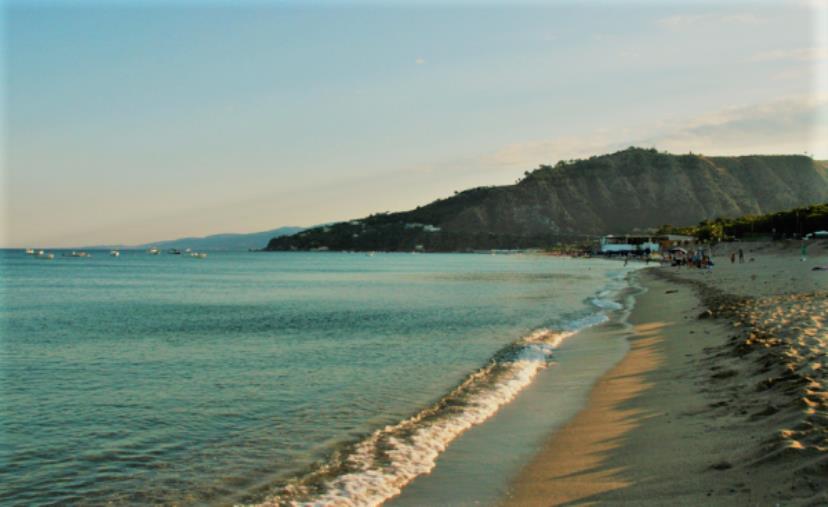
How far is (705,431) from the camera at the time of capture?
7.32 meters

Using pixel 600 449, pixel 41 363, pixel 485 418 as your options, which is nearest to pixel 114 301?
pixel 41 363

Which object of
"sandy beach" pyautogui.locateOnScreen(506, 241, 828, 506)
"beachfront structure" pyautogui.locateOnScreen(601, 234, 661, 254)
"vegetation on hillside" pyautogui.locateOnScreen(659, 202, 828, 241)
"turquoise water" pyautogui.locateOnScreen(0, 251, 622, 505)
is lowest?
"turquoise water" pyautogui.locateOnScreen(0, 251, 622, 505)

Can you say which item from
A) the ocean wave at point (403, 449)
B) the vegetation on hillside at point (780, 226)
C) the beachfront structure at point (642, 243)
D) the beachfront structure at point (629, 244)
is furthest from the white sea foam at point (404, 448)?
the beachfront structure at point (629, 244)

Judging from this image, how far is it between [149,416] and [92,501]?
3.59 metres

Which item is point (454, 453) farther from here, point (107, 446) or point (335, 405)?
point (107, 446)

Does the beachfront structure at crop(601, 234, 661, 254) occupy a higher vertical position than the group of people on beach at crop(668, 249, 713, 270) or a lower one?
higher

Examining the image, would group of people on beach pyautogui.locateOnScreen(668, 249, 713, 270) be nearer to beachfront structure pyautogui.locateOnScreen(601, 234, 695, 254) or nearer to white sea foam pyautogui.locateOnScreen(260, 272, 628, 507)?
beachfront structure pyautogui.locateOnScreen(601, 234, 695, 254)

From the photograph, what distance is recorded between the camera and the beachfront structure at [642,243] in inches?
4653

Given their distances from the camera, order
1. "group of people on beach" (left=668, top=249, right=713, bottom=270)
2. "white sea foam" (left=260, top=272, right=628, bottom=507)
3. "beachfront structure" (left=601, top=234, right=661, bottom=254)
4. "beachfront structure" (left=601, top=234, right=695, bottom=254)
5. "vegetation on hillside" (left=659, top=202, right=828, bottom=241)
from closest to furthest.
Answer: "white sea foam" (left=260, top=272, right=628, bottom=507)
"group of people on beach" (left=668, top=249, right=713, bottom=270)
"vegetation on hillside" (left=659, top=202, right=828, bottom=241)
"beachfront structure" (left=601, top=234, right=695, bottom=254)
"beachfront structure" (left=601, top=234, right=661, bottom=254)

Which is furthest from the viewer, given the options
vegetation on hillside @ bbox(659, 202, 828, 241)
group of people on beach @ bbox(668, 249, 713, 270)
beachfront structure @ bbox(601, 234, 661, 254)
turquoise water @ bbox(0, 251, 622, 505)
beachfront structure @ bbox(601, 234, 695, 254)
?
beachfront structure @ bbox(601, 234, 661, 254)

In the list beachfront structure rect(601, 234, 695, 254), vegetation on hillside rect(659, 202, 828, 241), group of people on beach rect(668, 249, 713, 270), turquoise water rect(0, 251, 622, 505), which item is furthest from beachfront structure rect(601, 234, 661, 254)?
turquoise water rect(0, 251, 622, 505)

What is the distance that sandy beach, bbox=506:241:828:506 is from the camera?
5.55 metres

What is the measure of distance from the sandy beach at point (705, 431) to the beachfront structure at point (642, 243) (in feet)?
363

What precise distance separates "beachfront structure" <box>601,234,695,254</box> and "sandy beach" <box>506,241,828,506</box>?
11061 cm
